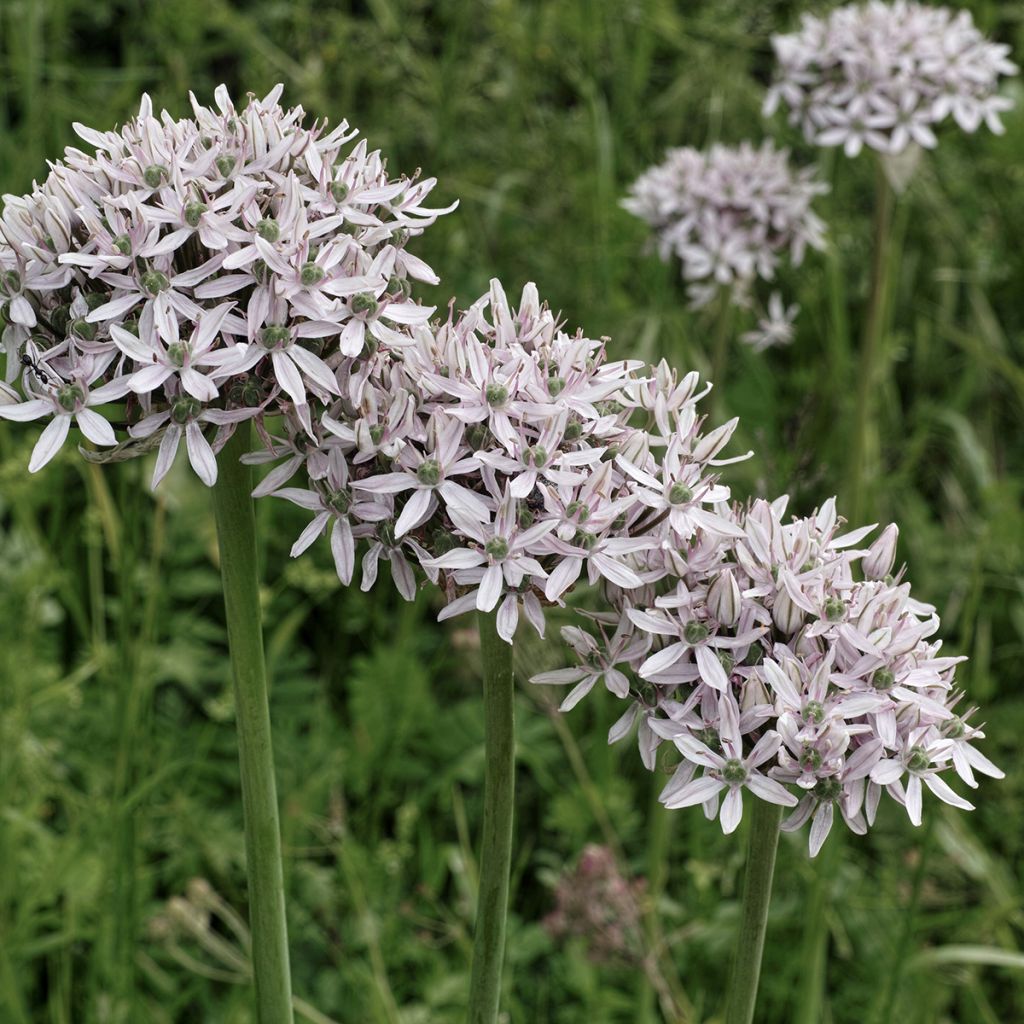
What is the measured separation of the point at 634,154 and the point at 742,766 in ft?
14.6

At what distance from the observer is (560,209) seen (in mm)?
5652

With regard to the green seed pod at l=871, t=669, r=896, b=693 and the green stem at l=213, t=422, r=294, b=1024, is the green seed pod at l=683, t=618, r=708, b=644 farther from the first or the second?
the green stem at l=213, t=422, r=294, b=1024

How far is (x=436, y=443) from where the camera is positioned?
69.2 inches

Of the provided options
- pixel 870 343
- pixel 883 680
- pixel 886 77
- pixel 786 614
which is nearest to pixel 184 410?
pixel 786 614

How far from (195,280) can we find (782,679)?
2.76 feet

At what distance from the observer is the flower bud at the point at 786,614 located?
1.78 meters

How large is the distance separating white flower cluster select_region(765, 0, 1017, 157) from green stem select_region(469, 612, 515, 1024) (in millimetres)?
2510

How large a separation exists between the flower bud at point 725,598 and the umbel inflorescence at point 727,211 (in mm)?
2502

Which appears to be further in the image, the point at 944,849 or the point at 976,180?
the point at 976,180

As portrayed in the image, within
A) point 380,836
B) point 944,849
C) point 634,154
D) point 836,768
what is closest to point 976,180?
point 634,154

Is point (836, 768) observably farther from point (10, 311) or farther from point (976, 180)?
point (976, 180)

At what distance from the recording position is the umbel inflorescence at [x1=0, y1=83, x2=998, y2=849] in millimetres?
1731

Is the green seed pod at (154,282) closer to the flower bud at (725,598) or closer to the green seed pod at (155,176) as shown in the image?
the green seed pod at (155,176)

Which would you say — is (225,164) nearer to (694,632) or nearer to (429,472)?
(429,472)
